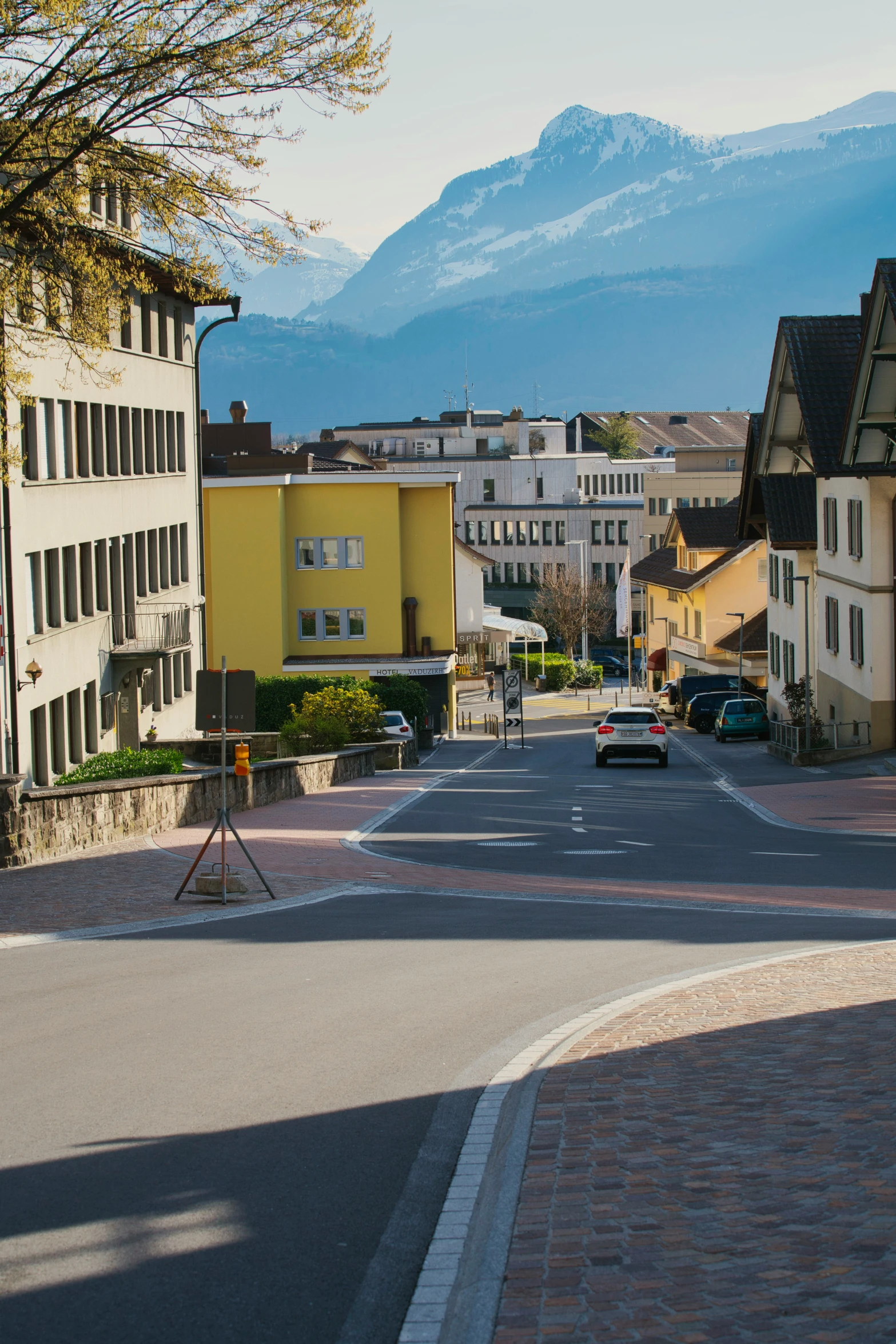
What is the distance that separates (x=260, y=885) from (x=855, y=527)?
78.1 feet

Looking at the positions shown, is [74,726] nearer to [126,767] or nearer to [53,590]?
[53,590]

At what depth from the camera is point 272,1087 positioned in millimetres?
7848

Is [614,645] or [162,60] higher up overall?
[162,60]

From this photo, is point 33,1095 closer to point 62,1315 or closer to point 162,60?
point 62,1315

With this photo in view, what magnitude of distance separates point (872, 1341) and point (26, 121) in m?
13.1

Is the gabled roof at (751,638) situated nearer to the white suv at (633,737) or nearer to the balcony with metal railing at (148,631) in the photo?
the white suv at (633,737)

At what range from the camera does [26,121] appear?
46.0 ft

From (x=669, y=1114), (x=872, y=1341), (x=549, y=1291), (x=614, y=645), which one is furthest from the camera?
(x=614, y=645)

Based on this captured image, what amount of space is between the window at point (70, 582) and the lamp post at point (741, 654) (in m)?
30.0

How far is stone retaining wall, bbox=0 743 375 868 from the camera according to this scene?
54.2ft

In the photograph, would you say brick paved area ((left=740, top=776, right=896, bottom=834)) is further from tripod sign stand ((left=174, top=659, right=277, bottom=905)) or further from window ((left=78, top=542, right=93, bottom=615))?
window ((left=78, top=542, right=93, bottom=615))

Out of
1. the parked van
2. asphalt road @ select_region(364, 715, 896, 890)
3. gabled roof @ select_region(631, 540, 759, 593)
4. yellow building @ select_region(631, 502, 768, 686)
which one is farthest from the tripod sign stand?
gabled roof @ select_region(631, 540, 759, 593)

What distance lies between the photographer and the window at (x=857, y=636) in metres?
35.9

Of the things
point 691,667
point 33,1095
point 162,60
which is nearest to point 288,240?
point 162,60
